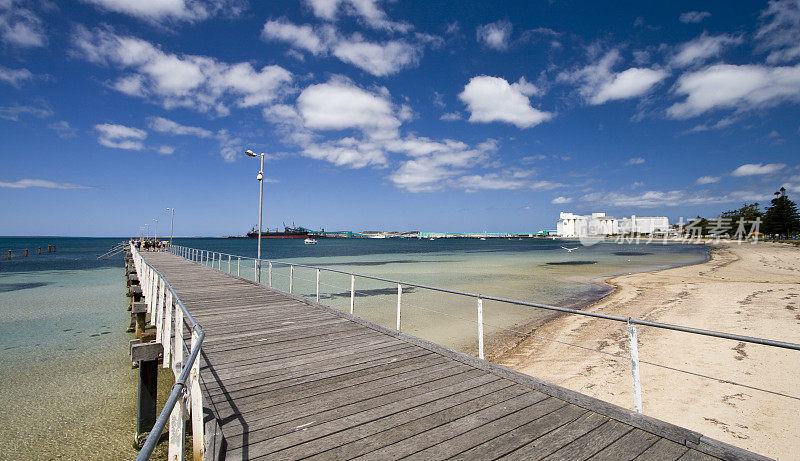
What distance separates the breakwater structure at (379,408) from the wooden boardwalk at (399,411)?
0.4 inches

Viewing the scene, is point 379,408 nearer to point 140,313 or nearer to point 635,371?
point 635,371

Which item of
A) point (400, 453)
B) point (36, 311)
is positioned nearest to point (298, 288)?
point (36, 311)

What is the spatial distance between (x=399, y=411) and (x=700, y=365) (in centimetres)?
774

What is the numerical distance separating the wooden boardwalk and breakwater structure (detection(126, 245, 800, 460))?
11 mm

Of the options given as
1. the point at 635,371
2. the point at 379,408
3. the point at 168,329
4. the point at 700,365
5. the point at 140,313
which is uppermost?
the point at 635,371

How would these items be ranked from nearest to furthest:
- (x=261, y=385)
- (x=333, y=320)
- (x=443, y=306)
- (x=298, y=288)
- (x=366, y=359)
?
(x=261, y=385) < (x=366, y=359) < (x=333, y=320) < (x=443, y=306) < (x=298, y=288)

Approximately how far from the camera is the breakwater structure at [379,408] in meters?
2.77

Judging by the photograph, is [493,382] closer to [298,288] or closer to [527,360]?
[527,360]

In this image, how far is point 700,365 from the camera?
7.70 m

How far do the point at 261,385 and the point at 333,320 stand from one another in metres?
3.13

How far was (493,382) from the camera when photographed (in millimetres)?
4121

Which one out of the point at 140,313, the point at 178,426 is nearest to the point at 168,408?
the point at 178,426

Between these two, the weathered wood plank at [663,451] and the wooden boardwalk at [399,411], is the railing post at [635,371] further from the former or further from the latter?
the weathered wood plank at [663,451]

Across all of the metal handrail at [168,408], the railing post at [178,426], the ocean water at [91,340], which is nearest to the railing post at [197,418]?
the metal handrail at [168,408]
